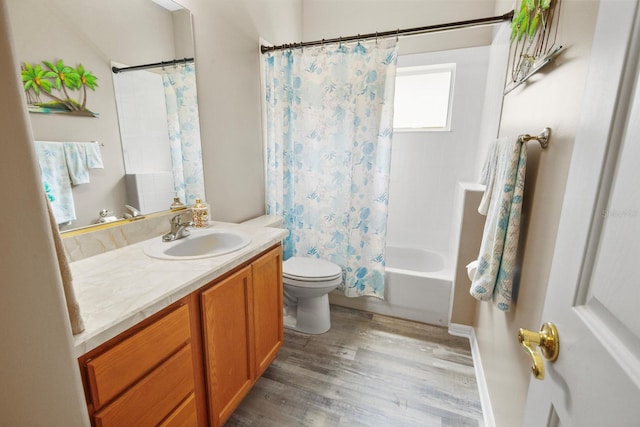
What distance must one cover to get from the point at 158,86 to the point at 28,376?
4.59 ft

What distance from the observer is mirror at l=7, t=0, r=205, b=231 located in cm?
101

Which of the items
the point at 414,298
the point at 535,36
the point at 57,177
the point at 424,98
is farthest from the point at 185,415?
the point at 424,98

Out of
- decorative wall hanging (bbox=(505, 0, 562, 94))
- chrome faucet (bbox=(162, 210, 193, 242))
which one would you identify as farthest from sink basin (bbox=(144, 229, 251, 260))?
decorative wall hanging (bbox=(505, 0, 562, 94))

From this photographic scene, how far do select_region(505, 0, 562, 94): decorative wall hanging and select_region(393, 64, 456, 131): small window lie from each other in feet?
4.44

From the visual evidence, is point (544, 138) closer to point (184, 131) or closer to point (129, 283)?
point (129, 283)

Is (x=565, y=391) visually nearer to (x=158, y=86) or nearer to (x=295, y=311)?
(x=158, y=86)

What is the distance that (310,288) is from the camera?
1991 millimetres

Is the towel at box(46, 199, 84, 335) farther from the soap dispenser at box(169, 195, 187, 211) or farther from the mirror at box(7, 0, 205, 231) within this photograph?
the soap dispenser at box(169, 195, 187, 211)

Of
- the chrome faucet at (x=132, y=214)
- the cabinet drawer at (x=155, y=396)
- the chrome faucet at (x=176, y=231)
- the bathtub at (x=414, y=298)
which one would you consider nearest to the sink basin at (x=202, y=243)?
the chrome faucet at (x=176, y=231)

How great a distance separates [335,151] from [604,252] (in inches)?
74.0

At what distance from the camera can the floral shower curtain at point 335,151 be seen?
2.04 m

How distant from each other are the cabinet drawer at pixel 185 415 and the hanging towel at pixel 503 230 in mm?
1264

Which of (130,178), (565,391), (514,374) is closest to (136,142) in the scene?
(130,178)

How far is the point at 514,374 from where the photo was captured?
1.15 meters
